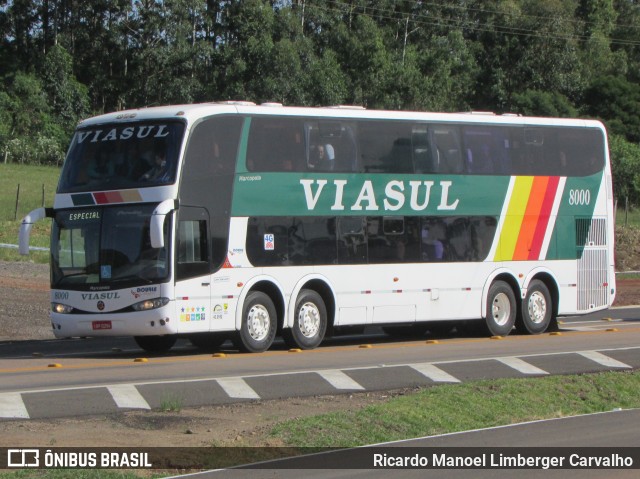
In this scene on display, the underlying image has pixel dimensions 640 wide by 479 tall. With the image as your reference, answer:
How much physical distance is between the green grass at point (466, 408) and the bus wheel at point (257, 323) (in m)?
4.85

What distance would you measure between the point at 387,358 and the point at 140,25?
179 feet

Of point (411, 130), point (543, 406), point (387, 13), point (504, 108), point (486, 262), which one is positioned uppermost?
point (387, 13)

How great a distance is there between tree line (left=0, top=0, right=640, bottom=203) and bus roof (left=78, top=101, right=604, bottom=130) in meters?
39.6

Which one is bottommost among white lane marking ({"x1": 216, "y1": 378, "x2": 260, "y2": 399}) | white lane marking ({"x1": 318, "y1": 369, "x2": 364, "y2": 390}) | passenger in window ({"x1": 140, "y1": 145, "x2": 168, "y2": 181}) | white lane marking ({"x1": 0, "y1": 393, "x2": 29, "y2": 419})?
white lane marking ({"x1": 318, "y1": 369, "x2": 364, "y2": 390})

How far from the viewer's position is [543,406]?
14992 millimetres

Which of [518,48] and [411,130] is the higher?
[518,48]

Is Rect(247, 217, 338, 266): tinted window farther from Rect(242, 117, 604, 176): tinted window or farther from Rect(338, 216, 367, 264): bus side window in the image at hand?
Rect(242, 117, 604, 176): tinted window

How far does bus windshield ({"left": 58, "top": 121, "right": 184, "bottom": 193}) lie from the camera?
1888cm

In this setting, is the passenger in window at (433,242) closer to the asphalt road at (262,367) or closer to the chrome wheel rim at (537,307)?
the asphalt road at (262,367)

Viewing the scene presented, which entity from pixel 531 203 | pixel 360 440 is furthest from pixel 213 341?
pixel 360 440

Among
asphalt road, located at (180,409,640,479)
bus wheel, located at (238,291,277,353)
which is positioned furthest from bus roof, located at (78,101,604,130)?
asphalt road, located at (180,409,640,479)

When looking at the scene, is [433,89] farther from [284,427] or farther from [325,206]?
[284,427]

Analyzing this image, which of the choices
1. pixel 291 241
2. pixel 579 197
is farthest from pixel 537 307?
pixel 291 241

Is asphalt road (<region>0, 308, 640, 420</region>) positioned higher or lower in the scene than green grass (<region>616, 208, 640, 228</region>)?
lower
